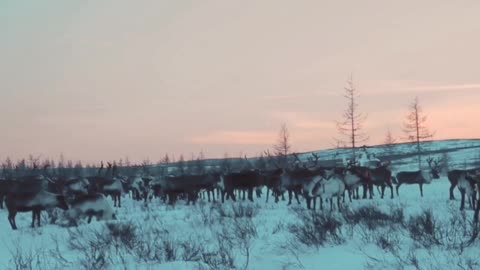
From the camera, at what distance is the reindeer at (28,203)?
768 inches

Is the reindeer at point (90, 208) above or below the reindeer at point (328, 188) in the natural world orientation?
below

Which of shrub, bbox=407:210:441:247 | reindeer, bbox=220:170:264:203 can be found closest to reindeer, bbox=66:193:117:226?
reindeer, bbox=220:170:264:203

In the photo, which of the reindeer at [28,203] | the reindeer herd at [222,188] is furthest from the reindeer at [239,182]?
the reindeer at [28,203]

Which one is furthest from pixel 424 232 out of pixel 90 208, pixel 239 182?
pixel 239 182

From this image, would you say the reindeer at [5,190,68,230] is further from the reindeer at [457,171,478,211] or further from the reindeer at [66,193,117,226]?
the reindeer at [457,171,478,211]

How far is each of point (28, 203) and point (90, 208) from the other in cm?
199

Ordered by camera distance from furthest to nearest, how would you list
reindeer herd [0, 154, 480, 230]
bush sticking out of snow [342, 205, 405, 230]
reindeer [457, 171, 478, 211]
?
reindeer [457, 171, 478, 211] < reindeer herd [0, 154, 480, 230] < bush sticking out of snow [342, 205, 405, 230]

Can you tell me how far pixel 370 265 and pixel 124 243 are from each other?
5.24m

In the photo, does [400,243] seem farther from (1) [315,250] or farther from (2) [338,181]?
(2) [338,181]

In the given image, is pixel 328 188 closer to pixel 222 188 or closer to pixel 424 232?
pixel 222 188

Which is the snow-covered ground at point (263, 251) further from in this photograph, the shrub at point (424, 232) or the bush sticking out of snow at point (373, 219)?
the bush sticking out of snow at point (373, 219)

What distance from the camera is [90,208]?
19.8 meters

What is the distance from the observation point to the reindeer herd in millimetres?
19891

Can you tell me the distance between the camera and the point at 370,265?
8.96m
